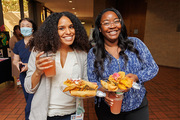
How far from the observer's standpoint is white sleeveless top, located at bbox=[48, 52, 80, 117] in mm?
1130

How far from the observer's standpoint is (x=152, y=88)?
13.3 ft

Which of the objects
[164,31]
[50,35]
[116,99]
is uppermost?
[164,31]

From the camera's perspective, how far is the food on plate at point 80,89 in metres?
0.95

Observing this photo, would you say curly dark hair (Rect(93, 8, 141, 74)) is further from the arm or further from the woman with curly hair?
the arm

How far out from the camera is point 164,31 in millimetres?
6488

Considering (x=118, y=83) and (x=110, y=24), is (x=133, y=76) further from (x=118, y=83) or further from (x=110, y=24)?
(x=110, y=24)

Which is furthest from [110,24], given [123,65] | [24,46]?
[24,46]

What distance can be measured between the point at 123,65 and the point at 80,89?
510 millimetres

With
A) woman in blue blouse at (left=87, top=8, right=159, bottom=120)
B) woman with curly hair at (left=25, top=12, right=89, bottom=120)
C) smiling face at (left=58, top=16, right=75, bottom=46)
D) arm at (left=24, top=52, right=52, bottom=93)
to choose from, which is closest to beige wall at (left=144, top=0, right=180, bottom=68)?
woman in blue blouse at (left=87, top=8, right=159, bottom=120)

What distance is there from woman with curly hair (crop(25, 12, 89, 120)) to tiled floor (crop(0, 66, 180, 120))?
1703 mm

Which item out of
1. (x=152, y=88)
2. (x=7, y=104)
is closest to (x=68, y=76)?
(x=7, y=104)

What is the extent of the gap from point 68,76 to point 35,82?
281 millimetres

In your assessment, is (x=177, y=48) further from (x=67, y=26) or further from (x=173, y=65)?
(x=67, y=26)

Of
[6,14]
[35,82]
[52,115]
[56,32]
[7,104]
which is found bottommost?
[7,104]
